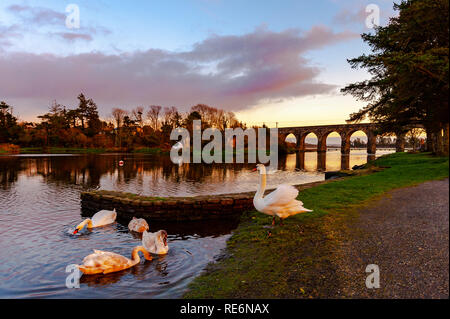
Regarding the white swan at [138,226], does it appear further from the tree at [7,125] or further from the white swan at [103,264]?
the tree at [7,125]

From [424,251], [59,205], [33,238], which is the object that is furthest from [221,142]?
[424,251]

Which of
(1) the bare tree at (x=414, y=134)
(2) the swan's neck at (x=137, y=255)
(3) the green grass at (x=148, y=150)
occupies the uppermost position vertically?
(1) the bare tree at (x=414, y=134)

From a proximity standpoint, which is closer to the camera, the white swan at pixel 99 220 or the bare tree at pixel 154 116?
the white swan at pixel 99 220

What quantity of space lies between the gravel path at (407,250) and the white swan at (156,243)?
5.86 m

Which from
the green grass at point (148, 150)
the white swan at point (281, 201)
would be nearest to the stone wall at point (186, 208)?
the white swan at point (281, 201)

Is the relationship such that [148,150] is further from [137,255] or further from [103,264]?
[103,264]

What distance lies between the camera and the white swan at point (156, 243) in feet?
30.6

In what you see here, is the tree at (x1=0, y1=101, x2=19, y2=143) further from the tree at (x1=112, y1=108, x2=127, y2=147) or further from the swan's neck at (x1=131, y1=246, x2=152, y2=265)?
the swan's neck at (x1=131, y1=246, x2=152, y2=265)

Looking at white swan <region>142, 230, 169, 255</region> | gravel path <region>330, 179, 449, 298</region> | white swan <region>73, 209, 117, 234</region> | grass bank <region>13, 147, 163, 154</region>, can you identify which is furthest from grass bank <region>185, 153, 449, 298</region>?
grass bank <region>13, 147, 163, 154</region>

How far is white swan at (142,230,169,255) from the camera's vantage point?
934 cm

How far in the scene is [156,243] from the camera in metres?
9.43

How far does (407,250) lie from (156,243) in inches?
298

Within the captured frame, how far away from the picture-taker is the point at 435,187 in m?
2.75

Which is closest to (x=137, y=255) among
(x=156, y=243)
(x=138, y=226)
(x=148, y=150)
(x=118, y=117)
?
(x=156, y=243)
